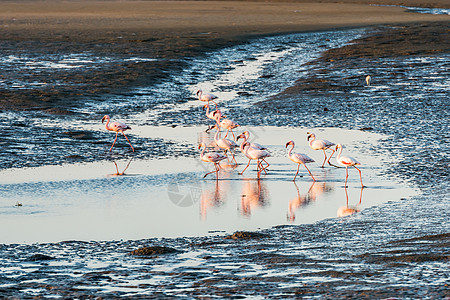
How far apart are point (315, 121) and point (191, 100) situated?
16.5ft

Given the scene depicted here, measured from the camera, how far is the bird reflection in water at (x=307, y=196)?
36.5ft

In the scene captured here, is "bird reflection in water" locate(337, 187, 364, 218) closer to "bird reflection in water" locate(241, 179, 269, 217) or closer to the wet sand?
"bird reflection in water" locate(241, 179, 269, 217)

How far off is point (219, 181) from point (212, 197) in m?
1.18

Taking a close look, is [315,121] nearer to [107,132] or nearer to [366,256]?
[107,132]

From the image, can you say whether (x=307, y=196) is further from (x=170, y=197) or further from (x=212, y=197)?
(x=170, y=197)

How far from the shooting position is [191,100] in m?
22.6

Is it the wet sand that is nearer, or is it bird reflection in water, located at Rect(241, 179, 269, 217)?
bird reflection in water, located at Rect(241, 179, 269, 217)

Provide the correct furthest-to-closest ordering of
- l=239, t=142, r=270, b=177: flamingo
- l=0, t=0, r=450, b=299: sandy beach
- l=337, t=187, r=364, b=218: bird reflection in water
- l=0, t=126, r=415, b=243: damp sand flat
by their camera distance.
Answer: l=239, t=142, r=270, b=177: flamingo
l=337, t=187, r=364, b=218: bird reflection in water
l=0, t=126, r=415, b=243: damp sand flat
l=0, t=0, r=450, b=299: sandy beach

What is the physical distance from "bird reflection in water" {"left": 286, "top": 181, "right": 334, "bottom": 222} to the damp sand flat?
0.01 m

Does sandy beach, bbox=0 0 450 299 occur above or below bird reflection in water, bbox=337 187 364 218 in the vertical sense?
above

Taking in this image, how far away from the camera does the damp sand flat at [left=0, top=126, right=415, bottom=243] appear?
404 inches

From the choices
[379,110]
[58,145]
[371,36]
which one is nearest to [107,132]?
[58,145]

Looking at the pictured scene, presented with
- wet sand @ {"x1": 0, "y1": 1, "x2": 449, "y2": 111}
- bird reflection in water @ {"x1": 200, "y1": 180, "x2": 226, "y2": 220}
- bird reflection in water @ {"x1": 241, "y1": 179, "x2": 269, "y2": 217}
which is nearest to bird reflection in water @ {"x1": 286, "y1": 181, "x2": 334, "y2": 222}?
bird reflection in water @ {"x1": 241, "y1": 179, "x2": 269, "y2": 217}

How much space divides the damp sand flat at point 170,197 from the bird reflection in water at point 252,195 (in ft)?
0.05
